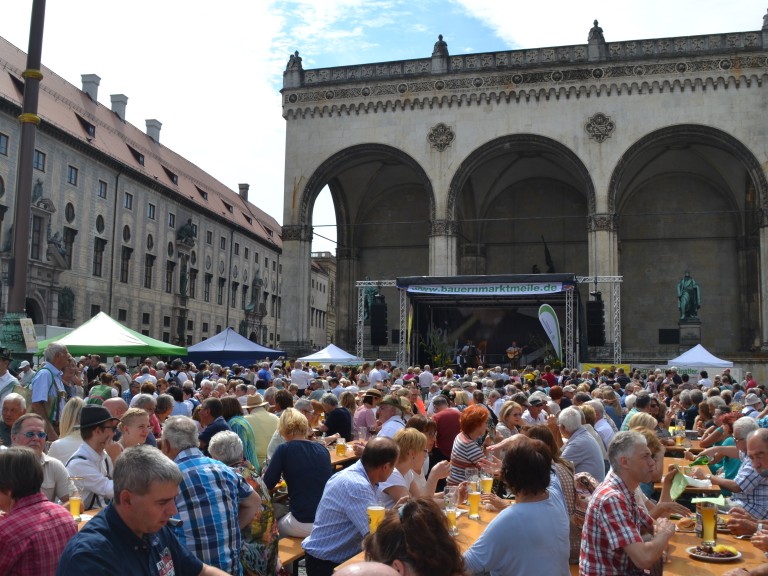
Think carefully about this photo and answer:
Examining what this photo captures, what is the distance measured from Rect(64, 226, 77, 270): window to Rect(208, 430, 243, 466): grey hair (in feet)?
108

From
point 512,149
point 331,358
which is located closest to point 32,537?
point 331,358

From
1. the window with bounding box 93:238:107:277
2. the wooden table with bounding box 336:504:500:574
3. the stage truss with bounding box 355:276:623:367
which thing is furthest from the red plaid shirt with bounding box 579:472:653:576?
the window with bounding box 93:238:107:277

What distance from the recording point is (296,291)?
32188mm

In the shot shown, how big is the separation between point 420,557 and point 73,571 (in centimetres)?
124

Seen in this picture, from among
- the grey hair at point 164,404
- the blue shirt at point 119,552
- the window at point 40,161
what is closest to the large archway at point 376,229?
the window at point 40,161

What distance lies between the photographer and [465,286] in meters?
26.2

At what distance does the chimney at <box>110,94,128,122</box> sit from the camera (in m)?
44.6

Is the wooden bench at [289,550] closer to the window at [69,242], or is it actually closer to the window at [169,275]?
the window at [69,242]

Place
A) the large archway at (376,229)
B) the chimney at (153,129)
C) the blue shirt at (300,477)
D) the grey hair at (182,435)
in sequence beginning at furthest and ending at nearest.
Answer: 1. the chimney at (153,129)
2. the large archway at (376,229)
3. the blue shirt at (300,477)
4. the grey hair at (182,435)

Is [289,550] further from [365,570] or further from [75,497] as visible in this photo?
[365,570]

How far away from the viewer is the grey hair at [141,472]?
2803 mm

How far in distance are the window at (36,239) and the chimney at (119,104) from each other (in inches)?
560

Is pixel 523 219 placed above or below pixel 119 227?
below

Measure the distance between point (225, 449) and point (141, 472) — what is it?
2.01m
